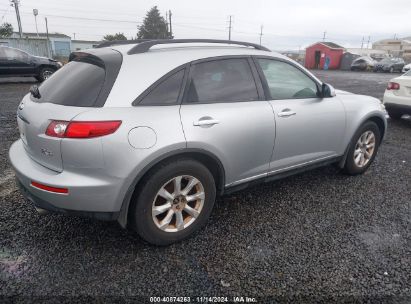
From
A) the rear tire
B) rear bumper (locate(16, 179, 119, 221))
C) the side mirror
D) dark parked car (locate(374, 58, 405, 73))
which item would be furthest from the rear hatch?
dark parked car (locate(374, 58, 405, 73))

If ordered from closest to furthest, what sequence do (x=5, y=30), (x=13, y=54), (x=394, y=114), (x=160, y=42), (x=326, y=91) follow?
1. (x=160, y=42)
2. (x=326, y=91)
3. (x=394, y=114)
4. (x=13, y=54)
5. (x=5, y=30)

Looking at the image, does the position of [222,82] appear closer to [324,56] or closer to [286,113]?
[286,113]

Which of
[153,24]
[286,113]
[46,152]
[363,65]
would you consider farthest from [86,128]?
[153,24]

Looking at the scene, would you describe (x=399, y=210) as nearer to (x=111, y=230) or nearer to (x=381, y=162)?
(x=381, y=162)

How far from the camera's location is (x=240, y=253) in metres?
2.62

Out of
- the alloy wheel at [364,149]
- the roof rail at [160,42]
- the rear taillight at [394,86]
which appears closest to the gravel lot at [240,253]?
the alloy wheel at [364,149]

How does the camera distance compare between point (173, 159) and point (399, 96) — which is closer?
point (173, 159)

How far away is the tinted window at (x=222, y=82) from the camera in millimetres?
2693

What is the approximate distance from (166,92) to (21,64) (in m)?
12.5

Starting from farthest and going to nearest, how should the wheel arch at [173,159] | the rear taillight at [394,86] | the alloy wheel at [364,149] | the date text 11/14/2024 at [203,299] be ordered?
the rear taillight at [394,86] < the alloy wheel at [364,149] < the wheel arch at [173,159] < the date text 11/14/2024 at [203,299]

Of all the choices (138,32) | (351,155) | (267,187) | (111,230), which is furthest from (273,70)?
(138,32)

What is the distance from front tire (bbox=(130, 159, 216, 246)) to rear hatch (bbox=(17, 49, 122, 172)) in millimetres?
659

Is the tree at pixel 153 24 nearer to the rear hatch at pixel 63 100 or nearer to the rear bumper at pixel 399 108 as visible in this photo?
the rear bumper at pixel 399 108

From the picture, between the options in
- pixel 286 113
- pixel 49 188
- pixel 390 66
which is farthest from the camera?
pixel 390 66
